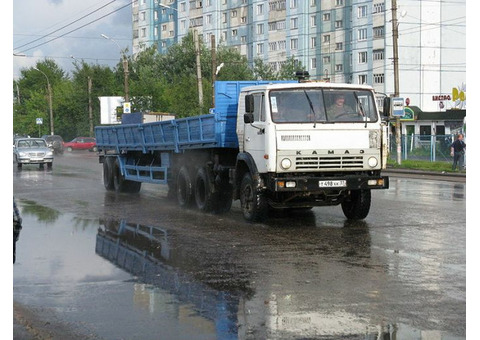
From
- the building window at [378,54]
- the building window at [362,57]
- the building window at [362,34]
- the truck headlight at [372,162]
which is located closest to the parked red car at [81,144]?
the building window at [362,57]

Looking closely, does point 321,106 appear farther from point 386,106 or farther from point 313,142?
point 386,106

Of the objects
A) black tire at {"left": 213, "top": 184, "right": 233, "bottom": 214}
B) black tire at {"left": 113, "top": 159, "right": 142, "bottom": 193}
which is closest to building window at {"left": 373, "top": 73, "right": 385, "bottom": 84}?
black tire at {"left": 113, "top": 159, "right": 142, "bottom": 193}

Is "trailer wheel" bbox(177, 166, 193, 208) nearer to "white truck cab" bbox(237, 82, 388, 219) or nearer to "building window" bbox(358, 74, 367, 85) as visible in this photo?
"white truck cab" bbox(237, 82, 388, 219)

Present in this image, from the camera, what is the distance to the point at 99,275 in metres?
9.84

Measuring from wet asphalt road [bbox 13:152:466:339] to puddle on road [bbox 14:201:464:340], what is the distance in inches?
0.7

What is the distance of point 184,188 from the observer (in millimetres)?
18438

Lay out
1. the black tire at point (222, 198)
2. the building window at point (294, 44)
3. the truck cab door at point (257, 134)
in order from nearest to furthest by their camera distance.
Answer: the truck cab door at point (257, 134) → the black tire at point (222, 198) → the building window at point (294, 44)

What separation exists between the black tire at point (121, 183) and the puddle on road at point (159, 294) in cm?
1033

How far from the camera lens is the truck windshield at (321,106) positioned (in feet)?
46.6

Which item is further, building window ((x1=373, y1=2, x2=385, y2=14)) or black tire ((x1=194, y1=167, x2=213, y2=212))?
building window ((x1=373, y1=2, x2=385, y2=14))

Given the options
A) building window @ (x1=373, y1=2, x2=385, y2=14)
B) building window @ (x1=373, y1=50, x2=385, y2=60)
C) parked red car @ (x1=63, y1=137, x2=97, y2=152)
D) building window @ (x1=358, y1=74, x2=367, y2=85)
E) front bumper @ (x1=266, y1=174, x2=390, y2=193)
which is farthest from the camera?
building window @ (x1=358, y1=74, x2=367, y2=85)

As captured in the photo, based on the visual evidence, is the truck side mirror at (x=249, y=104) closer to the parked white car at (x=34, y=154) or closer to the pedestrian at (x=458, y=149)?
the pedestrian at (x=458, y=149)

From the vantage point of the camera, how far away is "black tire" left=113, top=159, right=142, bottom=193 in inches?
940

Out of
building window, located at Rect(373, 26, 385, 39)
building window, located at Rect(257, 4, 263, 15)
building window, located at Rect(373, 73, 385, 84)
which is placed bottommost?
building window, located at Rect(373, 73, 385, 84)
